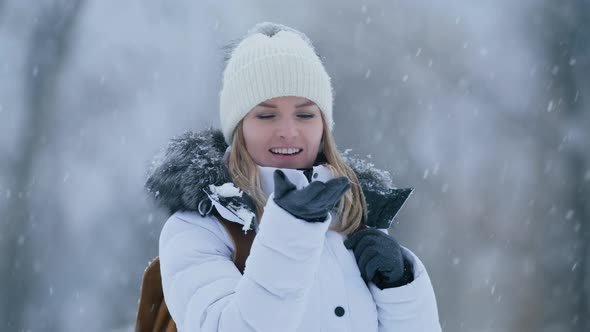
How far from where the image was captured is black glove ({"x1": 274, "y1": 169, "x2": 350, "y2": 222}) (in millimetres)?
983

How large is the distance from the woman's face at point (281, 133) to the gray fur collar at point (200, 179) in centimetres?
11

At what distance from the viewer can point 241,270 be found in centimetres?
128

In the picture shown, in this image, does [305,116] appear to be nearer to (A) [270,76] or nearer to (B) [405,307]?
(A) [270,76]

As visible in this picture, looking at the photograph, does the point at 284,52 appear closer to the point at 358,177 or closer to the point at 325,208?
the point at 358,177

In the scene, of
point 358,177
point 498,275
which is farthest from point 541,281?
point 358,177

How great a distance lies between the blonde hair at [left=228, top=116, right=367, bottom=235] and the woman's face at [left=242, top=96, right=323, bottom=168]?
3 centimetres

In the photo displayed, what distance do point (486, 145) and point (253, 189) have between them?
7.01 metres

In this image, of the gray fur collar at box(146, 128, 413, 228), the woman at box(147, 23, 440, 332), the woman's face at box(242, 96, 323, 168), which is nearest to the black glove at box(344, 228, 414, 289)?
the woman at box(147, 23, 440, 332)

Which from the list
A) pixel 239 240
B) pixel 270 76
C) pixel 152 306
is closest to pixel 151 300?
pixel 152 306

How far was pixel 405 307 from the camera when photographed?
1.35 metres

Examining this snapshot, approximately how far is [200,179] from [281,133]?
0.25m

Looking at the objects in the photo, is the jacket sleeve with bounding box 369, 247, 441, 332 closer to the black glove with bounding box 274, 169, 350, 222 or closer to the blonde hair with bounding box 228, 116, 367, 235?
the blonde hair with bounding box 228, 116, 367, 235

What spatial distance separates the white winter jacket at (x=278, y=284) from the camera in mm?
1017

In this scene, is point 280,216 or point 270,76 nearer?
point 280,216
